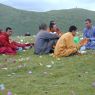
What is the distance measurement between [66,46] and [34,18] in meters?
93.2

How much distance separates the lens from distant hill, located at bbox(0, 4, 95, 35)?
106 m

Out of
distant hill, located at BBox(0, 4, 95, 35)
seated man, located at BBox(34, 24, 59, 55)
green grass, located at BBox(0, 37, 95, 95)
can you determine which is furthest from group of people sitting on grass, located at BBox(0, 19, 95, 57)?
distant hill, located at BBox(0, 4, 95, 35)

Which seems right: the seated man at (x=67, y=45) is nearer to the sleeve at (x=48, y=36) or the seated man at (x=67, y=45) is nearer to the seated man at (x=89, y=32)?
the sleeve at (x=48, y=36)

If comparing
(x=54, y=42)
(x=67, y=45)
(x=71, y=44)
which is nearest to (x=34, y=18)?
(x=54, y=42)

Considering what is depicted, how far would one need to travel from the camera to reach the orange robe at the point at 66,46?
2057 cm

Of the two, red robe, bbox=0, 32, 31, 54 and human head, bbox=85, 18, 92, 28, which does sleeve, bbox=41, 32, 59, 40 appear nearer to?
red robe, bbox=0, 32, 31, 54

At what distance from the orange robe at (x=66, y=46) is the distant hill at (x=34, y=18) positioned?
7900 cm

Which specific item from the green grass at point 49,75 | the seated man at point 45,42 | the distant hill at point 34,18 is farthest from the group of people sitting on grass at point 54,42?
the distant hill at point 34,18

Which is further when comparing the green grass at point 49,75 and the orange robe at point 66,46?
the orange robe at point 66,46

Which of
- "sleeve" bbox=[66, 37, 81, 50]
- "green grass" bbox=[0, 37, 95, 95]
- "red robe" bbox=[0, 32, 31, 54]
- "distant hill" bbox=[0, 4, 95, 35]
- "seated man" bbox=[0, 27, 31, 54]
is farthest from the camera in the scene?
"distant hill" bbox=[0, 4, 95, 35]

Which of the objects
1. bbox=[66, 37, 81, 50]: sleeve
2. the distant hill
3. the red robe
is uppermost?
bbox=[66, 37, 81, 50]: sleeve

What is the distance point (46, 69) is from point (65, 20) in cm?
9582

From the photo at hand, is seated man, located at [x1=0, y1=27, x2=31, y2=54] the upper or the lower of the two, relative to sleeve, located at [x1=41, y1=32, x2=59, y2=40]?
lower

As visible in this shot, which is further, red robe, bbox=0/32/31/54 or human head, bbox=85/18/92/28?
human head, bbox=85/18/92/28
